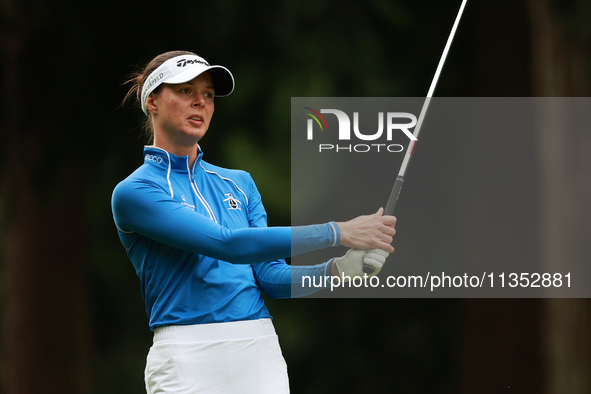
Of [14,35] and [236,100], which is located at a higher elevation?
[14,35]

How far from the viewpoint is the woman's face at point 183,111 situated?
1.60 m

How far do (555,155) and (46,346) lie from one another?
261 centimetres

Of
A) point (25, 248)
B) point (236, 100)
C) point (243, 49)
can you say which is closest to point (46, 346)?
point (25, 248)

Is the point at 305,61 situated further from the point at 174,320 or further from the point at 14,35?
the point at 174,320

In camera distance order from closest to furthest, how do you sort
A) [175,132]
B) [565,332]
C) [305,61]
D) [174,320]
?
[174,320]
[175,132]
[565,332]
[305,61]

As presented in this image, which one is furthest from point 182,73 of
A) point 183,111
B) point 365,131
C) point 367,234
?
point 365,131

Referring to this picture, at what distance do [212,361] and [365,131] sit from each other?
3.54 feet

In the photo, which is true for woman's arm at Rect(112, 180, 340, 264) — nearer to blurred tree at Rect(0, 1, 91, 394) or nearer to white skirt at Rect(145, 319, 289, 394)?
white skirt at Rect(145, 319, 289, 394)

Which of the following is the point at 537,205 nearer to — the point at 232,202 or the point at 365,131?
the point at 365,131

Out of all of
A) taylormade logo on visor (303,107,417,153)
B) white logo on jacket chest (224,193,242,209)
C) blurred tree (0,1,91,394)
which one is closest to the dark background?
blurred tree (0,1,91,394)

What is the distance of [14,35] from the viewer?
10.8 ft

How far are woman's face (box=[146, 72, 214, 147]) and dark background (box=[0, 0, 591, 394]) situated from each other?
1.53m

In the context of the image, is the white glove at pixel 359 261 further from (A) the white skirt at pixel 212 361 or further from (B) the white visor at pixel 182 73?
(B) the white visor at pixel 182 73

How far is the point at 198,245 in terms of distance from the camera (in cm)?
143
